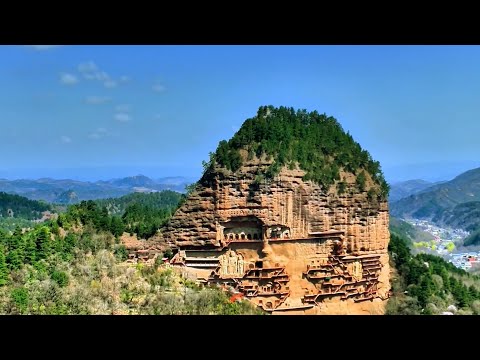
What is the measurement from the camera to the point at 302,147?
2048 cm

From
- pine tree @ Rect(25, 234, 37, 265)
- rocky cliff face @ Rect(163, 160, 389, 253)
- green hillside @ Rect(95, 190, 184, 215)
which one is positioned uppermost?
green hillside @ Rect(95, 190, 184, 215)

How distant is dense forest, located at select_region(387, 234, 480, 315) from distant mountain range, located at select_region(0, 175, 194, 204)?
37.4 m

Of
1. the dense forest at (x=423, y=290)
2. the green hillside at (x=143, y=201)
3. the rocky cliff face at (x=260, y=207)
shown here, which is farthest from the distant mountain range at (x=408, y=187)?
the rocky cliff face at (x=260, y=207)

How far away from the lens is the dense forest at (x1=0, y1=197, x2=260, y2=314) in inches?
574

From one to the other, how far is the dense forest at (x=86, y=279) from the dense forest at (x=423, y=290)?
5549 mm

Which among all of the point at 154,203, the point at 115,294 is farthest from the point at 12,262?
the point at 154,203

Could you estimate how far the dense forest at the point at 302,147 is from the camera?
19781mm

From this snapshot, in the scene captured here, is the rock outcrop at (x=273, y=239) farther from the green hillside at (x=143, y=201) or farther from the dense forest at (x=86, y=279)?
the green hillside at (x=143, y=201)

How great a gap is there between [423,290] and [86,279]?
10771mm

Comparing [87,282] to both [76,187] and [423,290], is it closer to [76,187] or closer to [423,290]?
[423,290]

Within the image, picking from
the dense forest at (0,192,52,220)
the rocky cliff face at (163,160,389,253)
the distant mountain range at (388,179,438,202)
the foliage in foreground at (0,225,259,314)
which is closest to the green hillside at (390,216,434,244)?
the distant mountain range at (388,179,438,202)

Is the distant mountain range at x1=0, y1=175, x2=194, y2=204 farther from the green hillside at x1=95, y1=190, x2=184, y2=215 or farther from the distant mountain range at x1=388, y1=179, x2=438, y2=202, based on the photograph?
the distant mountain range at x1=388, y1=179, x2=438, y2=202

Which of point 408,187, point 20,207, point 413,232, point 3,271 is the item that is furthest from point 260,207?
point 408,187
